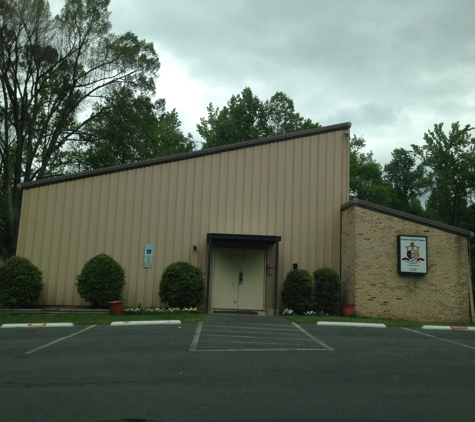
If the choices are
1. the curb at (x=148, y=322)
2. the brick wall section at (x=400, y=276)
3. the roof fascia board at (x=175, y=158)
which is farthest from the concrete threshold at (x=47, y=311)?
the brick wall section at (x=400, y=276)

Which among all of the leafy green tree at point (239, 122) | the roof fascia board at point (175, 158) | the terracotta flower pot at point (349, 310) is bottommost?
the terracotta flower pot at point (349, 310)

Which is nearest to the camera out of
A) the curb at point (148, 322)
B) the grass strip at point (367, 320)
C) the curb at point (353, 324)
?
the curb at point (148, 322)

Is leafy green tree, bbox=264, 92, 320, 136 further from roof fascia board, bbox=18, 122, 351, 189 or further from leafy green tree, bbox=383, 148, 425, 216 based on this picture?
roof fascia board, bbox=18, 122, 351, 189

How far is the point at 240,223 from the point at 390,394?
13337 mm

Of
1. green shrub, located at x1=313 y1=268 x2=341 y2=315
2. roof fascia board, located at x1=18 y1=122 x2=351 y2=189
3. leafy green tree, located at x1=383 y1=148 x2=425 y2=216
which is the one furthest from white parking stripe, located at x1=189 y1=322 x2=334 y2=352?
leafy green tree, located at x1=383 y1=148 x2=425 y2=216

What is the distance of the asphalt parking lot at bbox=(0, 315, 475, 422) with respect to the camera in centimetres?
612

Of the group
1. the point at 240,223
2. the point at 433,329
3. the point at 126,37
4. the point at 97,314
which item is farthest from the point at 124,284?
the point at 126,37

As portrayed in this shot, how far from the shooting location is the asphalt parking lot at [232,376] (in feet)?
20.1

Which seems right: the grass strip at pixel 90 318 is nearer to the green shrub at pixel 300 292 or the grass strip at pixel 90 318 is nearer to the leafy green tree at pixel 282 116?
the green shrub at pixel 300 292

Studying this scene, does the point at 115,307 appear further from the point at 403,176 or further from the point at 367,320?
the point at 403,176

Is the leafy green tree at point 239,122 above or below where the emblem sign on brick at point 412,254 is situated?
above

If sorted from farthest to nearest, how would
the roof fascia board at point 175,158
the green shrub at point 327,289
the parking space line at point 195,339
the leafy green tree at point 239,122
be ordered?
the leafy green tree at point 239,122, the roof fascia board at point 175,158, the green shrub at point 327,289, the parking space line at point 195,339

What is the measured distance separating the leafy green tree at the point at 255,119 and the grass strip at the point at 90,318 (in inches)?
1128

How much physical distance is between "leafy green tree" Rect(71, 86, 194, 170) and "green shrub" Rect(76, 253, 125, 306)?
42.8 ft
